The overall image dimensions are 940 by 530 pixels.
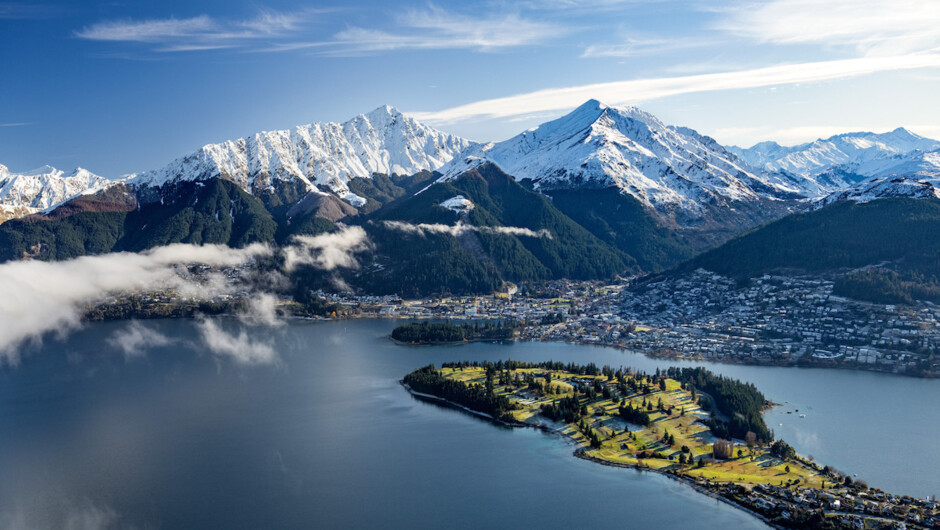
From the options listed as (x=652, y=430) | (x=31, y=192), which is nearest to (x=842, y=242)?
(x=652, y=430)

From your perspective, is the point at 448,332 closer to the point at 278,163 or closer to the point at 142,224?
the point at 142,224

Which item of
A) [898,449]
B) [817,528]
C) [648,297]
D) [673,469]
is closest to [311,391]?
[673,469]

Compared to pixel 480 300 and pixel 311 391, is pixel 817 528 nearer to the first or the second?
pixel 311 391

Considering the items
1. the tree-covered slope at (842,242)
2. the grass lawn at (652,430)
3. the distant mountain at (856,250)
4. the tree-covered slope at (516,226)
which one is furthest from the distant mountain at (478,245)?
the grass lawn at (652,430)

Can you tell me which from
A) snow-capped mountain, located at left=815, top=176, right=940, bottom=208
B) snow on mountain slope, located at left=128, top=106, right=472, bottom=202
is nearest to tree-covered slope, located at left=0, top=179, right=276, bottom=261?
snow on mountain slope, located at left=128, top=106, right=472, bottom=202

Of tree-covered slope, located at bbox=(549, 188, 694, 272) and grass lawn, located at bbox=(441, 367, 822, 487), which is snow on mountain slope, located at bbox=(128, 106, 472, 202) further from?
grass lawn, located at bbox=(441, 367, 822, 487)
